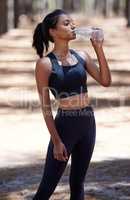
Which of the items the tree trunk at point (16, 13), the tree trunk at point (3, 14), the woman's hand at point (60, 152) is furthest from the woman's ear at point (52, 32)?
the tree trunk at point (16, 13)

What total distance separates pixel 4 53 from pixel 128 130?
11.1 meters

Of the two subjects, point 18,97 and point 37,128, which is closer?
point 37,128

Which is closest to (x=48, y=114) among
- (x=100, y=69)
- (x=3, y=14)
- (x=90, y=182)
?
(x=100, y=69)

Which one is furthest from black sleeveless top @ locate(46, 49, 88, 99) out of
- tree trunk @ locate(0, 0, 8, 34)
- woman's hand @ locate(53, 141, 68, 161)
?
tree trunk @ locate(0, 0, 8, 34)

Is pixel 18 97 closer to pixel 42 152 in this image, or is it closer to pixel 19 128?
pixel 19 128

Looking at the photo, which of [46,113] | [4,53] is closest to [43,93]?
[46,113]

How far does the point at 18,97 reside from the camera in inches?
547

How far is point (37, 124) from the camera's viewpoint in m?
11.3

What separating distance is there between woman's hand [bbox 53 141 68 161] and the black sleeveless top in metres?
0.32

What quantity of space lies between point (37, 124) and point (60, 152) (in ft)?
23.3

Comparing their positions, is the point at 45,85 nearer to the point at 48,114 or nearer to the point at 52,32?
the point at 48,114

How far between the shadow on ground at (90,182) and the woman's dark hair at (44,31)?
187cm

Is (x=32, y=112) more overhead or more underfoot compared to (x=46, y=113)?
more underfoot

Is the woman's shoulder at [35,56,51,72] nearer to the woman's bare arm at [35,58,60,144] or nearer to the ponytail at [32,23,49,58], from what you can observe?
the woman's bare arm at [35,58,60,144]
